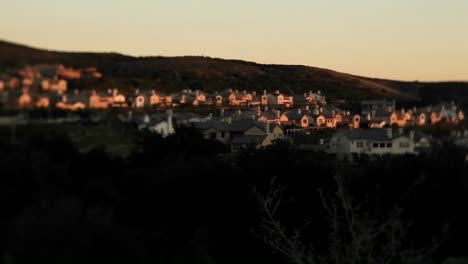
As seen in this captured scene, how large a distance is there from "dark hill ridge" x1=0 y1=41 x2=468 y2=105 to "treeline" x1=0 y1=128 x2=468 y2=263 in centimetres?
97

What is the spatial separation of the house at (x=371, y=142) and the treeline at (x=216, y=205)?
0.33 m

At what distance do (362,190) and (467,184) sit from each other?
2.64m

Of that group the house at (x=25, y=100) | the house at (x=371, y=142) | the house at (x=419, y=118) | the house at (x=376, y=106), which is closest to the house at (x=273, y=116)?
the house at (x=371, y=142)

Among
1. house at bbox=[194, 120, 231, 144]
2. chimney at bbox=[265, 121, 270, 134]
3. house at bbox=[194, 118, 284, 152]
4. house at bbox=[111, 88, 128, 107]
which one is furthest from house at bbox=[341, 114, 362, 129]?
house at bbox=[111, 88, 128, 107]

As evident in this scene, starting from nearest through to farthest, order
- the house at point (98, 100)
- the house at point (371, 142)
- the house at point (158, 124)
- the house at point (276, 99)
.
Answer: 1. the house at point (98, 100)
2. the house at point (158, 124)
3. the house at point (371, 142)
4. the house at point (276, 99)

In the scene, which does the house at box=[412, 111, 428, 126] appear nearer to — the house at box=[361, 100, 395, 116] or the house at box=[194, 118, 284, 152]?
the house at box=[361, 100, 395, 116]

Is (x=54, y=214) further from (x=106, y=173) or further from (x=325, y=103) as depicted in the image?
(x=325, y=103)

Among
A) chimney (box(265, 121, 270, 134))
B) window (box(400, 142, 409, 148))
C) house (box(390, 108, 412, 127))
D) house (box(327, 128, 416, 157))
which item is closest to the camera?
house (box(390, 108, 412, 127))

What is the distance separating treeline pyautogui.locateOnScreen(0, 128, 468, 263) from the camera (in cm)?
695

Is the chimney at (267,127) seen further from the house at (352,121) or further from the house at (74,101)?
the house at (74,101)

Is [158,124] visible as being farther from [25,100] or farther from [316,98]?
[316,98]

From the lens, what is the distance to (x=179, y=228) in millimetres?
11242

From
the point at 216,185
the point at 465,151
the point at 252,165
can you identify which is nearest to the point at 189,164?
the point at 216,185

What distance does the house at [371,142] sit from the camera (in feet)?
47.7
